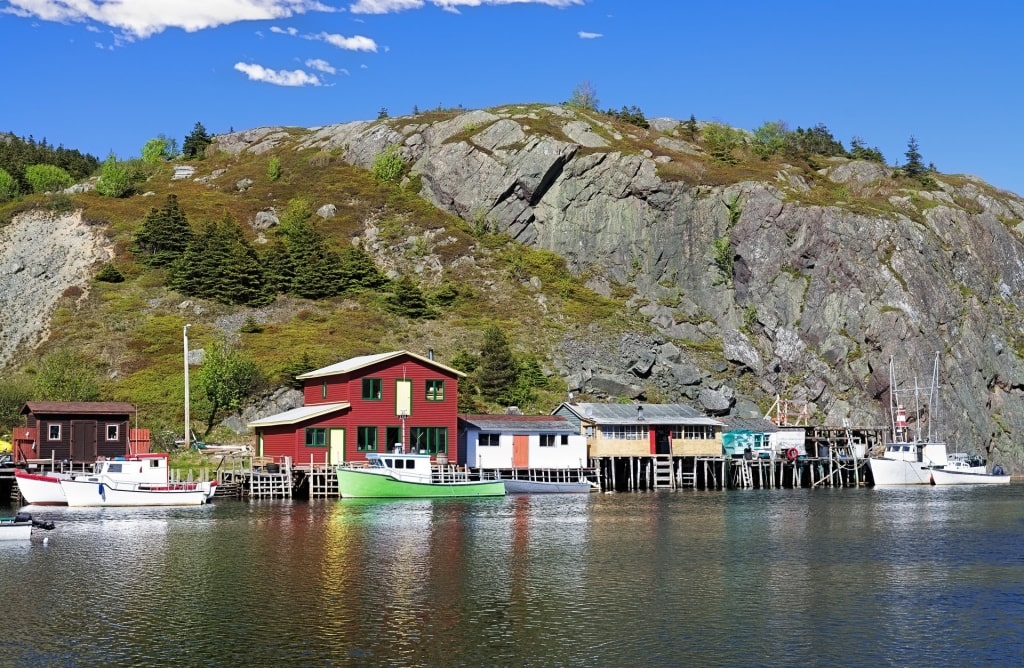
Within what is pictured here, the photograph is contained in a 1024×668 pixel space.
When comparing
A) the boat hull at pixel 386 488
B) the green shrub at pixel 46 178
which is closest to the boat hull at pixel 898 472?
the boat hull at pixel 386 488

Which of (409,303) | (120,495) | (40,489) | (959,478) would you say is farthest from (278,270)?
(959,478)

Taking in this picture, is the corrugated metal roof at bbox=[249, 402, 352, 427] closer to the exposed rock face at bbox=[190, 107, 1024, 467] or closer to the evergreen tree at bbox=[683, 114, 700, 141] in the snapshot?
the exposed rock face at bbox=[190, 107, 1024, 467]

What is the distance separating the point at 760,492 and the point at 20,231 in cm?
9486

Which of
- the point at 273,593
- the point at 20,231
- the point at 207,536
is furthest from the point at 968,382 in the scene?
the point at 20,231

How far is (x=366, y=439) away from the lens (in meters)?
76.9

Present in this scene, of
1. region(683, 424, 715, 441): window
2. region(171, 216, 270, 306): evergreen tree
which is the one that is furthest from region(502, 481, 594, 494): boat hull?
region(171, 216, 270, 306): evergreen tree

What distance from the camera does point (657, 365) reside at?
356ft

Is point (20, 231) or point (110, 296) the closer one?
point (110, 296)

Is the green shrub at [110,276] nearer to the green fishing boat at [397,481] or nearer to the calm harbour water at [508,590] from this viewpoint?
the green fishing boat at [397,481]

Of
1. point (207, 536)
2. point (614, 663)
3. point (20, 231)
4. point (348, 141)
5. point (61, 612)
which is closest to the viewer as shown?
point (614, 663)

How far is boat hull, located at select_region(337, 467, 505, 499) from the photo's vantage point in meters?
70.8

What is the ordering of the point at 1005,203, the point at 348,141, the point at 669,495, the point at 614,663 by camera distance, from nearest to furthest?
the point at 614,663
the point at 669,495
the point at 1005,203
the point at 348,141

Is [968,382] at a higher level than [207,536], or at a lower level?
higher

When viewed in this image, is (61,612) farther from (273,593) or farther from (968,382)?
(968,382)
